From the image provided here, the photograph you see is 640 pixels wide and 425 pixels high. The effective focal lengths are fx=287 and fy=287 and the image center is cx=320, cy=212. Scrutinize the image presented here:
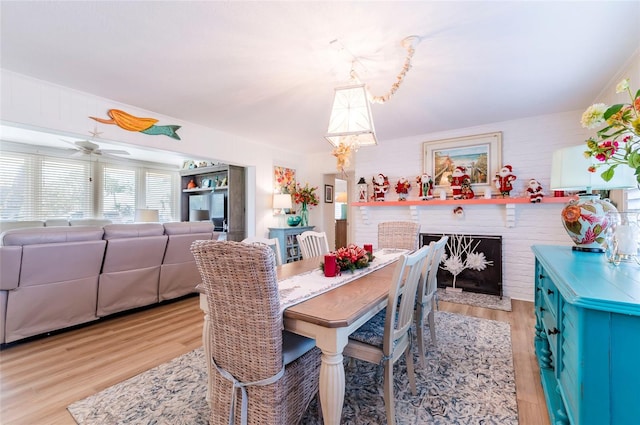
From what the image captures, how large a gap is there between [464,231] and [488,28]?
2965 millimetres

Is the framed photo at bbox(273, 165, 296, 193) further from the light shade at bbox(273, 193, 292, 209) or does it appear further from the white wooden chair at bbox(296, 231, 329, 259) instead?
the white wooden chair at bbox(296, 231, 329, 259)

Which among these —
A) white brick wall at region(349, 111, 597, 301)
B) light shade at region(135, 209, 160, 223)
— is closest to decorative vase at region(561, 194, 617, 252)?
white brick wall at region(349, 111, 597, 301)

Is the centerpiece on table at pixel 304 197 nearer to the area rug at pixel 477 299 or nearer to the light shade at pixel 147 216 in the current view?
the area rug at pixel 477 299

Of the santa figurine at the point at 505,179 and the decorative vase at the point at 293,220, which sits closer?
the santa figurine at the point at 505,179

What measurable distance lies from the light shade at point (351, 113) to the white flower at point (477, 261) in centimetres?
291

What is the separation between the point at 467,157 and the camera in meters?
4.27

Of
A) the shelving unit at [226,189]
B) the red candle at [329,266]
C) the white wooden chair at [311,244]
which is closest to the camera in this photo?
the red candle at [329,266]

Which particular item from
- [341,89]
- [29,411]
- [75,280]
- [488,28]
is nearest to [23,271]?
[75,280]

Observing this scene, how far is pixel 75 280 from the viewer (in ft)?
9.11

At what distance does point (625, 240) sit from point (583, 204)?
0.50 meters

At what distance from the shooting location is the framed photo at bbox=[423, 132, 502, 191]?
408cm

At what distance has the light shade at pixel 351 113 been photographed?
212cm

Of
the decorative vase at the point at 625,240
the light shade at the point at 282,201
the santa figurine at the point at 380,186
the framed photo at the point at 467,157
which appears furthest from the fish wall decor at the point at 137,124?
the decorative vase at the point at 625,240

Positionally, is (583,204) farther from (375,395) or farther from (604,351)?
(375,395)
